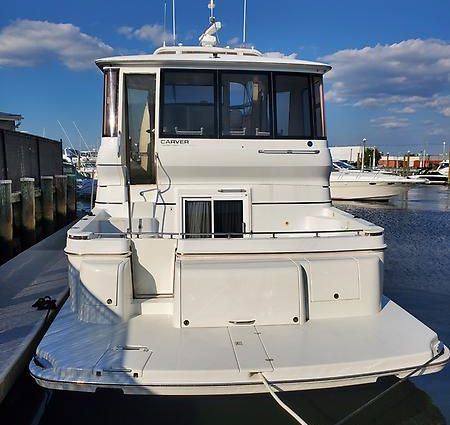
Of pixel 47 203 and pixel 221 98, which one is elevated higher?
pixel 221 98

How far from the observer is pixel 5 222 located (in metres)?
9.82

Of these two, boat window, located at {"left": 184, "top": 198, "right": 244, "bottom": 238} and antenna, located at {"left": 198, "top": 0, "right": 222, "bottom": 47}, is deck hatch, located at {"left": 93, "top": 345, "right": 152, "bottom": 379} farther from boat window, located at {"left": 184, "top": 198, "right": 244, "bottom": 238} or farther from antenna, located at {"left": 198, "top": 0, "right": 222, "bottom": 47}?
antenna, located at {"left": 198, "top": 0, "right": 222, "bottom": 47}

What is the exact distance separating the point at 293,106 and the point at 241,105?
0.63 m

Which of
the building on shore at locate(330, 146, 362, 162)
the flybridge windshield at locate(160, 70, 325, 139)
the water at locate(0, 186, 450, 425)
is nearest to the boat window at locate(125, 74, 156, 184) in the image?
the flybridge windshield at locate(160, 70, 325, 139)

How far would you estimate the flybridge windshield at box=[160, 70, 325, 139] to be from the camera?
5.34 meters

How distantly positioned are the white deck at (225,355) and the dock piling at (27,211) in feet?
27.2

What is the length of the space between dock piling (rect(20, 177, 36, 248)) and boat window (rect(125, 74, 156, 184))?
6560 mm

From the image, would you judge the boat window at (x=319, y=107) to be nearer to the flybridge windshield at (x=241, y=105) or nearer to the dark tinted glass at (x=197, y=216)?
the flybridge windshield at (x=241, y=105)

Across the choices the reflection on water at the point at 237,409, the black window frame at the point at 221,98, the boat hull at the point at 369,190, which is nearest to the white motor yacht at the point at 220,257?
the black window frame at the point at 221,98

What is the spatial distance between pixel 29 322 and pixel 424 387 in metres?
4.03

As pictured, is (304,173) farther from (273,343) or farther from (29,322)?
(29,322)

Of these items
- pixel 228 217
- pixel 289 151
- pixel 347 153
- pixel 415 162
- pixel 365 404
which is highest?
pixel 347 153

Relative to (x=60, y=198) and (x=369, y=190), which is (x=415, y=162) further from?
(x=60, y=198)

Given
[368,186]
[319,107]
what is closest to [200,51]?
[319,107]
